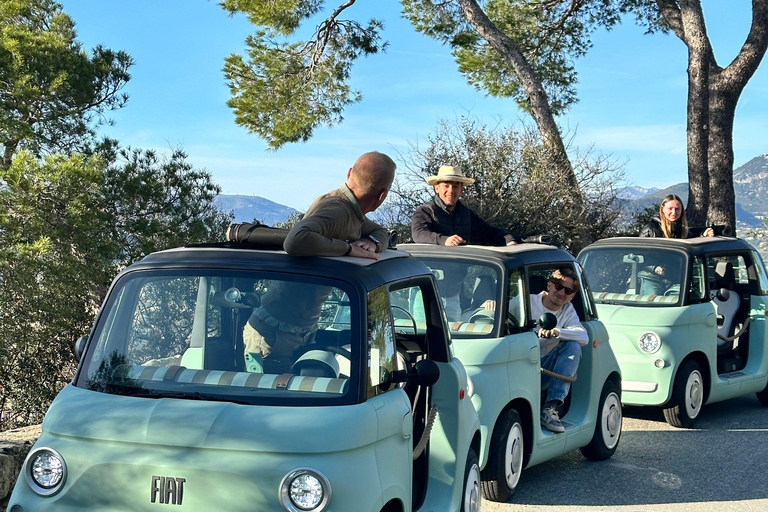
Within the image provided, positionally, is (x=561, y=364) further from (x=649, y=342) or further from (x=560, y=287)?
(x=649, y=342)

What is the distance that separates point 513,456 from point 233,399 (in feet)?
11.0

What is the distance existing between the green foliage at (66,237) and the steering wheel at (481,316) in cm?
909

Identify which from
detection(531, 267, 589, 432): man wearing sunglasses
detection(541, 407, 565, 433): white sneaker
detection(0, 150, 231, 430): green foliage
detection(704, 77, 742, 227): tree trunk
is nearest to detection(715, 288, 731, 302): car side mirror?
detection(531, 267, 589, 432): man wearing sunglasses

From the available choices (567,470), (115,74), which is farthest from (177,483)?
(115,74)

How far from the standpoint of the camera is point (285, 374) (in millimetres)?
4238

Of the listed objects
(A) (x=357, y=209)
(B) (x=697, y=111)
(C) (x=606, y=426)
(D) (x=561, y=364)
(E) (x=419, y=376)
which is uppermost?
(B) (x=697, y=111)

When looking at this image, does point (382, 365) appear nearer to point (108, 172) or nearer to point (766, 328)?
point (766, 328)

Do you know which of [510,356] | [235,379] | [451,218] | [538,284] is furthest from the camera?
[451,218]

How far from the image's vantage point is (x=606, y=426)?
8.45 m

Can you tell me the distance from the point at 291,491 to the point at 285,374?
62 cm

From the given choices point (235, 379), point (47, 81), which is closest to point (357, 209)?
point (235, 379)

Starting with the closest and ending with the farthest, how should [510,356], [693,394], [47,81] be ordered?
[510,356] → [693,394] → [47,81]

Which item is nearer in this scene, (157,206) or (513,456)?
(513,456)

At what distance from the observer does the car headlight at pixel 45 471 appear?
12.8 ft
